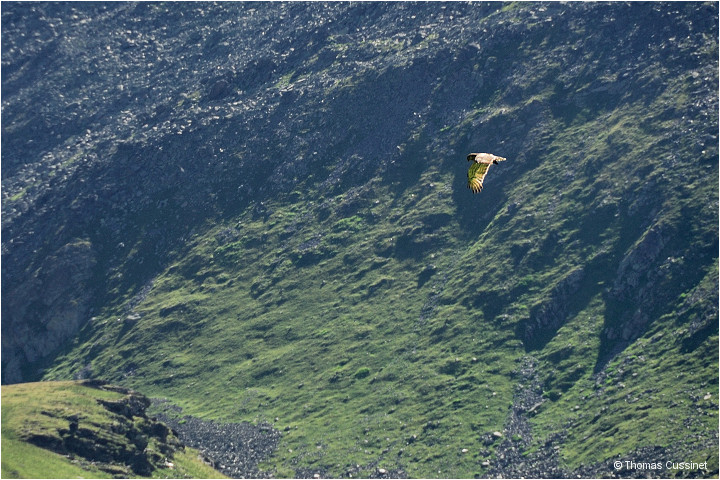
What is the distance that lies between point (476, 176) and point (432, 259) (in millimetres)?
100354

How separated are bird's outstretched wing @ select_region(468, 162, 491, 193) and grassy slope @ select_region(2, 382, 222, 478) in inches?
2418

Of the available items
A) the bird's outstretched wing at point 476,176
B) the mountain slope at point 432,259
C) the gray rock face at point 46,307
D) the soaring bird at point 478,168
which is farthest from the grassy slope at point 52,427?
the soaring bird at point 478,168

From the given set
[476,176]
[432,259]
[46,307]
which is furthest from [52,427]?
[46,307]

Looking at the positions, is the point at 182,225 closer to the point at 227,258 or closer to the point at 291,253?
the point at 227,258

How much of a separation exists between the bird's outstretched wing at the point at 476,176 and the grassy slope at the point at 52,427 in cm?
6142

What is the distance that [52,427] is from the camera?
110m

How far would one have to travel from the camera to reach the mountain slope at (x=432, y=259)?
118875 millimetres

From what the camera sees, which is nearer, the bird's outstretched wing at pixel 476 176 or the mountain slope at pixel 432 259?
the bird's outstretched wing at pixel 476 176

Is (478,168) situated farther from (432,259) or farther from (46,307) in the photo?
(46,307)

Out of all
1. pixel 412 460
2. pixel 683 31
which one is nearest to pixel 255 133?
pixel 683 31

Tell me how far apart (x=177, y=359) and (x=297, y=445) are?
130 feet

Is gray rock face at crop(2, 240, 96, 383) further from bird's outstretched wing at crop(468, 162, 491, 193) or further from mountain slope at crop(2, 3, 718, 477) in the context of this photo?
bird's outstretched wing at crop(468, 162, 491, 193)

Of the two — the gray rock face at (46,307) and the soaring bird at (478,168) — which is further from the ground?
the gray rock face at (46,307)

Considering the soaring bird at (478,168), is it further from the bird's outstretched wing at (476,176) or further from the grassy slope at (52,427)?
the grassy slope at (52,427)
